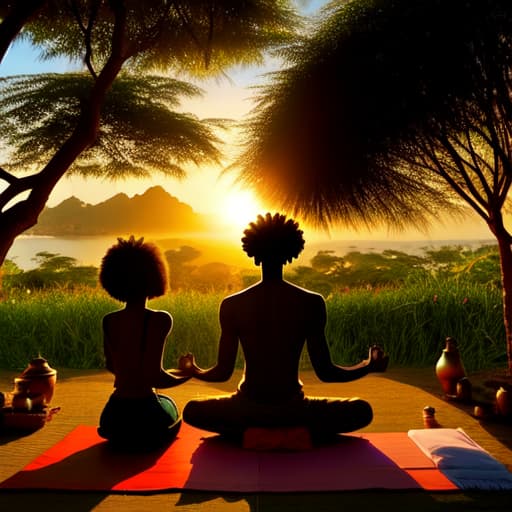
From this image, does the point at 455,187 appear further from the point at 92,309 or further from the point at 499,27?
the point at 92,309

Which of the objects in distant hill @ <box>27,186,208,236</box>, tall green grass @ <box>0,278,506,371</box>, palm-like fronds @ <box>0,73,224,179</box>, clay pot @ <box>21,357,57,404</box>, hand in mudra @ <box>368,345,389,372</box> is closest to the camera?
hand in mudra @ <box>368,345,389,372</box>

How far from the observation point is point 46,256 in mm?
30203

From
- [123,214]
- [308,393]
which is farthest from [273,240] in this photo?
[123,214]

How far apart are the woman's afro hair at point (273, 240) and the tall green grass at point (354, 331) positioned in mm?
4758

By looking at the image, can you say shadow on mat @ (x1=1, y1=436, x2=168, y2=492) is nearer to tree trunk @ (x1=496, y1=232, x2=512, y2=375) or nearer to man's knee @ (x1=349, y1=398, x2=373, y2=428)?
man's knee @ (x1=349, y1=398, x2=373, y2=428)

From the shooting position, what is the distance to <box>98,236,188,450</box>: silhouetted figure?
4297 millimetres

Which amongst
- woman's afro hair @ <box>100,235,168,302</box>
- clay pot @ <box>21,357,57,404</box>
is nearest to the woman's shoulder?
woman's afro hair @ <box>100,235,168,302</box>

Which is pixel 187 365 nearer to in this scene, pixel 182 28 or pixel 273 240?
pixel 273 240

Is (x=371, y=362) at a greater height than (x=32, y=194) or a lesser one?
lesser

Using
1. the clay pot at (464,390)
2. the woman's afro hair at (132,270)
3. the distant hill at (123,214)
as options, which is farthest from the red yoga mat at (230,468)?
the distant hill at (123,214)

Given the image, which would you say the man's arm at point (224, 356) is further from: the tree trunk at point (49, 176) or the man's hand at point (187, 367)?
the tree trunk at point (49, 176)

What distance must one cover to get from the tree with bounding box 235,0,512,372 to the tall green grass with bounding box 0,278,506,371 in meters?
2.24

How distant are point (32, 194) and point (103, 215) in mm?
60991

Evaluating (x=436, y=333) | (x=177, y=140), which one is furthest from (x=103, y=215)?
(x=436, y=333)
